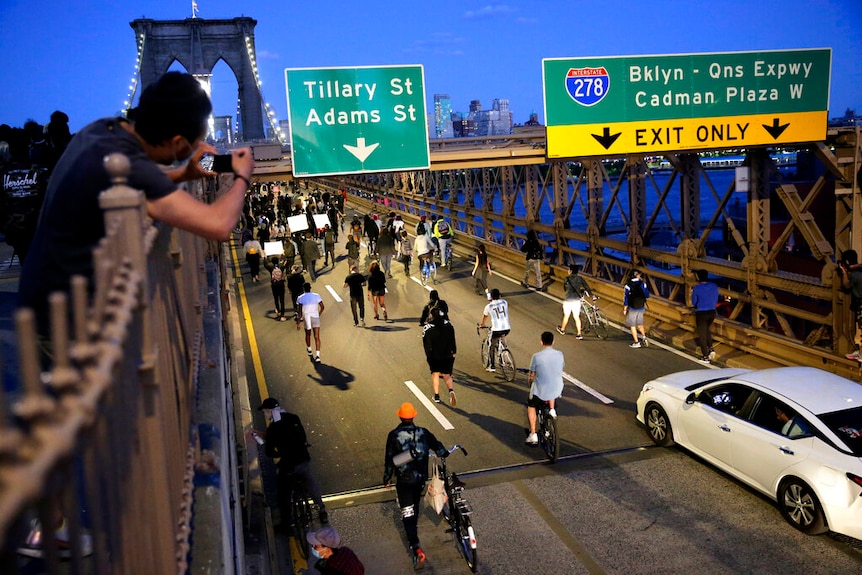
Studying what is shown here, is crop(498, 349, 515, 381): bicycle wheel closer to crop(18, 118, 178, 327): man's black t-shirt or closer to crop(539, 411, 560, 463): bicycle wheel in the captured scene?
crop(539, 411, 560, 463): bicycle wheel

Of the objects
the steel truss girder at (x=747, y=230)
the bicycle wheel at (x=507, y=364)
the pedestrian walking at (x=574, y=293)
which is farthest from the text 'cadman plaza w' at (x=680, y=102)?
the bicycle wheel at (x=507, y=364)

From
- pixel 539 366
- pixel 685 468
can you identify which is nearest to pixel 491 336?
pixel 539 366

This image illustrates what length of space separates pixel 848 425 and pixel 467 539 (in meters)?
4.60

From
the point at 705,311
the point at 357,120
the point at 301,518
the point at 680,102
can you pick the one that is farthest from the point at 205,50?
the point at 301,518

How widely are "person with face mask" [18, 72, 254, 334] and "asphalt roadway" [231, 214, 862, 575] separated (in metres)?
6.96

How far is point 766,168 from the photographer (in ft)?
59.1

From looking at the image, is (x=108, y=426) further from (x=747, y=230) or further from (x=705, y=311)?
(x=747, y=230)

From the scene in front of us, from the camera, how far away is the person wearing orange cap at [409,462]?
29.3 feet

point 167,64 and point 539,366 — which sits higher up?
point 167,64

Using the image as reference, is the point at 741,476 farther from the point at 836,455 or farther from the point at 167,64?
the point at 167,64

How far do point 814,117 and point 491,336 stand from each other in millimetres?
8892

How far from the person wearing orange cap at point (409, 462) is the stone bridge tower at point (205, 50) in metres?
89.5

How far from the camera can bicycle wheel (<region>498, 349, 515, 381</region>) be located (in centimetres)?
1582

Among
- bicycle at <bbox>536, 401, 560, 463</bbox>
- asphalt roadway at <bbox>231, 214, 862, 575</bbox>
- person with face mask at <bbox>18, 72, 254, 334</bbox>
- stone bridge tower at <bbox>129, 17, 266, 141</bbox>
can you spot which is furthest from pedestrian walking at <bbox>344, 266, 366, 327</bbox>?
stone bridge tower at <bbox>129, 17, 266, 141</bbox>
